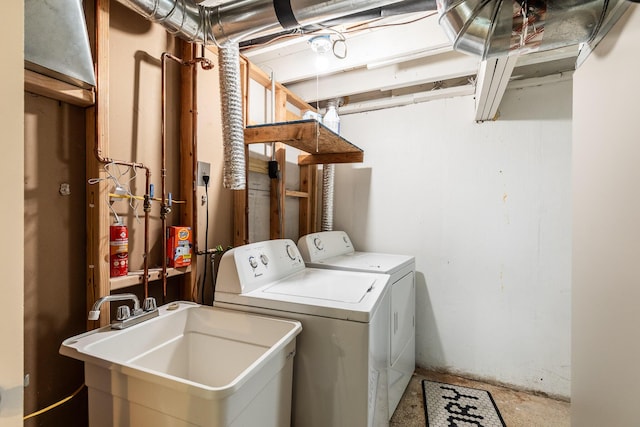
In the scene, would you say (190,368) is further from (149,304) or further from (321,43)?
(321,43)

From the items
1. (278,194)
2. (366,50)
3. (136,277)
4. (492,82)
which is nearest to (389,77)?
(366,50)

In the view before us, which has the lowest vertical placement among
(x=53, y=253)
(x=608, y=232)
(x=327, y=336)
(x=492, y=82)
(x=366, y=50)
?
(x=327, y=336)

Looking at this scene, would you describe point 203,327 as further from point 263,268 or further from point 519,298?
point 519,298

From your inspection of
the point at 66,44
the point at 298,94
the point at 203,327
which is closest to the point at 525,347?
the point at 203,327

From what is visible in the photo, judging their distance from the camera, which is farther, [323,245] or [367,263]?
[323,245]

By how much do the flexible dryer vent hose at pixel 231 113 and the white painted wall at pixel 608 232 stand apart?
1370 mm

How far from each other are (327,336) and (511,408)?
169cm

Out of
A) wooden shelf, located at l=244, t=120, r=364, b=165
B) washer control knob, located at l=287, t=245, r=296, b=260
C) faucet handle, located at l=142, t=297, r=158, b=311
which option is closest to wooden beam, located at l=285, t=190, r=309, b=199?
wooden shelf, located at l=244, t=120, r=364, b=165

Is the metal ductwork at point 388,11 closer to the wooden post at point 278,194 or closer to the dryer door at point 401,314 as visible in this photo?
the wooden post at point 278,194

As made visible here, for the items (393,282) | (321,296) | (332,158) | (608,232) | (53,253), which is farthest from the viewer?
(332,158)

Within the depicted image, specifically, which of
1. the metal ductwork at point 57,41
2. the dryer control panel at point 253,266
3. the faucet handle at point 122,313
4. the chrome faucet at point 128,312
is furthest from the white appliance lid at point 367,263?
the metal ductwork at point 57,41

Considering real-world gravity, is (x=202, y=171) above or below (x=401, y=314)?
above

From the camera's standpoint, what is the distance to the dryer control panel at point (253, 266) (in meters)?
1.34
